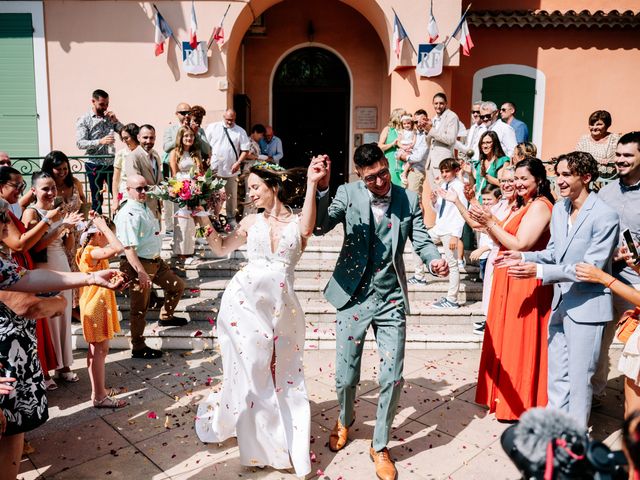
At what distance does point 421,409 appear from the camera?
5.01m

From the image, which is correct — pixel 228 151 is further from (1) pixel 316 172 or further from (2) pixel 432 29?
(1) pixel 316 172

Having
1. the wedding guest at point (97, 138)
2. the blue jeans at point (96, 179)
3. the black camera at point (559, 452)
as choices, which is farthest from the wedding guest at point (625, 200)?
the blue jeans at point (96, 179)

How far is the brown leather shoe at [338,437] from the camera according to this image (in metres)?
4.23

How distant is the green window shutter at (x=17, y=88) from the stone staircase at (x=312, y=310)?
443 cm

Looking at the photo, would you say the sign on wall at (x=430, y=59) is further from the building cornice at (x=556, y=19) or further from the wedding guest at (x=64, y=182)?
the wedding guest at (x=64, y=182)

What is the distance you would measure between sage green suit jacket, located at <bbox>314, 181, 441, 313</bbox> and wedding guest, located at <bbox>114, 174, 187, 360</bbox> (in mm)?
2231

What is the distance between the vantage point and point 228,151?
9055 mm

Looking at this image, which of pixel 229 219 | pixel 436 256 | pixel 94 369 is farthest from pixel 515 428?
pixel 229 219

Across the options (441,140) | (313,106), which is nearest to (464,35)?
(441,140)

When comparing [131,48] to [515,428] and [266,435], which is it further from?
[515,428]

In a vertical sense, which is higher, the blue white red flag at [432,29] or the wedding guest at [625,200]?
the blue white red flag at [432,29]

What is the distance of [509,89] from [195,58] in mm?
6757

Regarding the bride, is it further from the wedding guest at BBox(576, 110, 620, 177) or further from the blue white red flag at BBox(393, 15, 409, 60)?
the blue white red flag at BBox(393, 15, 409, 60)

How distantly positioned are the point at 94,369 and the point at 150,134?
357 centimetres
